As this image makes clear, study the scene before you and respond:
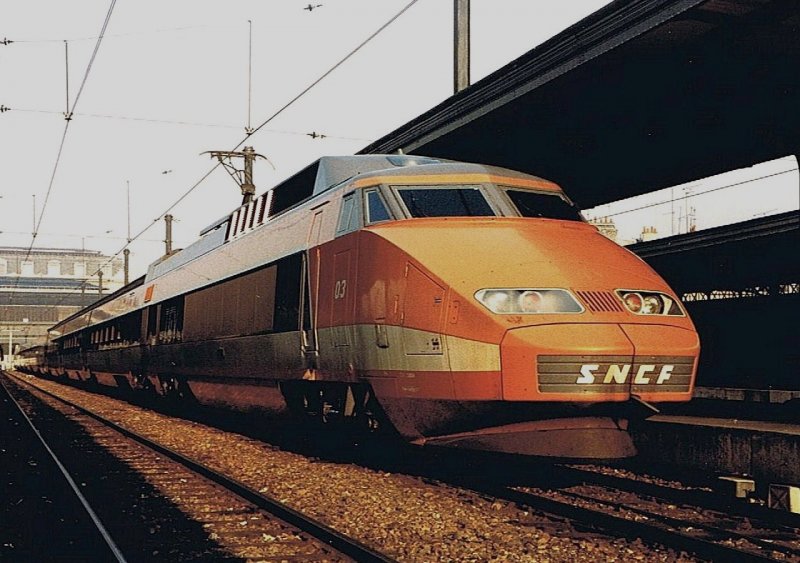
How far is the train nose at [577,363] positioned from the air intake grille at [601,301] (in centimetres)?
18

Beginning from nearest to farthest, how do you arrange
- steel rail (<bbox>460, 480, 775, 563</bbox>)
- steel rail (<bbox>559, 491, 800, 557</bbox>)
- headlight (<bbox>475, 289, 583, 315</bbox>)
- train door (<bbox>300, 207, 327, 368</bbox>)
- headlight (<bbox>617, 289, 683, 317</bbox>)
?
steel rail (<bbox>460, 480, 775, 563</bbox>) → steel rail (<bbox>559, 491, 800, 557</bbox>) → headlight (<bbox>475, 289, 583, 315</bbox>) → headlight (<bbox>617, 289, 683, 317</bbox>) → train door (<bbox>300, 207, 327, 368</bbox>)

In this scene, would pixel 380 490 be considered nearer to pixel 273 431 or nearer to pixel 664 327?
pixel 664 327

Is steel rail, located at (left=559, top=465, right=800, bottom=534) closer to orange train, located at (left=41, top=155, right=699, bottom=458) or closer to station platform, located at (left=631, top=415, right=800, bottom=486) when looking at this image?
station platform, located at (left=631, top=415, right=800, bottom=486)

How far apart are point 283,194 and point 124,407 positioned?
13751 mm

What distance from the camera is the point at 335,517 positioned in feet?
25.0

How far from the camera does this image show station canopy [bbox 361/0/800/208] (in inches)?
371

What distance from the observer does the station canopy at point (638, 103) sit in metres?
9.43

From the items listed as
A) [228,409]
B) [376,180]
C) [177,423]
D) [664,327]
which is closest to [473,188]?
[376,180]

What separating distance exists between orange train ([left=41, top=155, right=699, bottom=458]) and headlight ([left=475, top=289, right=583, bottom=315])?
12mm

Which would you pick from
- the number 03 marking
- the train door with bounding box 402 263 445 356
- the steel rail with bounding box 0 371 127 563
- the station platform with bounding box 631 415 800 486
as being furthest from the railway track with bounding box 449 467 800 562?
the steel rail with bounding box 0 371 127 563

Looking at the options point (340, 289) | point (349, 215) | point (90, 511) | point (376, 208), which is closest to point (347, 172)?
point (349, 215)

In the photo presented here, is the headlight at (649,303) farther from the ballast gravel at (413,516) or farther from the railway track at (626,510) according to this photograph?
the ballast gravel at (413,516)

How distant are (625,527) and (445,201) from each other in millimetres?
3856

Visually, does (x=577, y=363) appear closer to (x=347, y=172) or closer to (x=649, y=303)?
(x=649, y=303)
